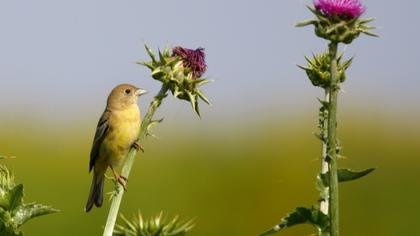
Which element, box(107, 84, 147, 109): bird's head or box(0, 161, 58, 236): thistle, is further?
box(107, 84, 147, 109): bird's head

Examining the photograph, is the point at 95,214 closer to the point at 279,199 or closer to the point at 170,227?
the point at 279,199

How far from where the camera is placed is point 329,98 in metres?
4.98

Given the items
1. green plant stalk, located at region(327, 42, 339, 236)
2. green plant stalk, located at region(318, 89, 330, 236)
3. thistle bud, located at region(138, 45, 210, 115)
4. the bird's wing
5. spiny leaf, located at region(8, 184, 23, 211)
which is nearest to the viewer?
green plant stalk, located at region(327, 42, 339, 236)

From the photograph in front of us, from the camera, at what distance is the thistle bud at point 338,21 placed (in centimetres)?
543

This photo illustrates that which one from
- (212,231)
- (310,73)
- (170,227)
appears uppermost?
(310,73)

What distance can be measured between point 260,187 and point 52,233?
3699mm

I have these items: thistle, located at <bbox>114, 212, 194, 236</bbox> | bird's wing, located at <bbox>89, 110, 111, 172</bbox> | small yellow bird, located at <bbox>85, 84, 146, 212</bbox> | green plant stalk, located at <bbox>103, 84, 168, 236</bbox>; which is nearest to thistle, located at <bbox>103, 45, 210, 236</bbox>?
green plant stalk, located at <bbox>103, 84, 168, 236</bbox>

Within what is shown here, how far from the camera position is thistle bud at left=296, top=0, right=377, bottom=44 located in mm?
5434

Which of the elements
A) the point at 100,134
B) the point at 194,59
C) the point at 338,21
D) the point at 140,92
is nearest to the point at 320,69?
the point at 338,21

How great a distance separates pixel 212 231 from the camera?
15.8 m

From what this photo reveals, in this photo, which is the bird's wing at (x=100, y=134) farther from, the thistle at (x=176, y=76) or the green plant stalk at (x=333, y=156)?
the green plant stalk at (x=333, y=156)

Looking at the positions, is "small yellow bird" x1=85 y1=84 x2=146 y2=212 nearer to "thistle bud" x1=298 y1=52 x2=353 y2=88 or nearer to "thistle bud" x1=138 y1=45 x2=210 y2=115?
"thistle bud" x1=138 y1=45 x2=210 y2=115

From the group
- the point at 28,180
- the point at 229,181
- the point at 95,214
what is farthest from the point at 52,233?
the point at 229,181

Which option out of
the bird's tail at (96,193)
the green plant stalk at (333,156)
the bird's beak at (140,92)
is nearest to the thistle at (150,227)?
the green plant stalk at (333,156)
